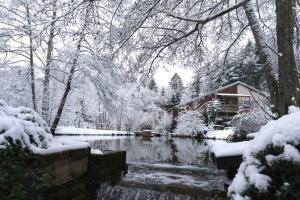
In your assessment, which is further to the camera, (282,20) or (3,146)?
(282,20)

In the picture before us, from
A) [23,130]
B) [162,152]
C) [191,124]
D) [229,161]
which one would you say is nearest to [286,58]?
[229,161]

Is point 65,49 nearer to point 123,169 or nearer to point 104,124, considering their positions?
point 123,169

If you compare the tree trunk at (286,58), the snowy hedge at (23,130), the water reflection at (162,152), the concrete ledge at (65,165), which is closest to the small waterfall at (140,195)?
the concrete ledge at (65,165)

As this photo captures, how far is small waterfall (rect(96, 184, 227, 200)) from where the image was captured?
17.5ft

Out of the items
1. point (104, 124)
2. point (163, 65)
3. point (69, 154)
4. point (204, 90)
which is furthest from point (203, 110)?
point (69, 154)

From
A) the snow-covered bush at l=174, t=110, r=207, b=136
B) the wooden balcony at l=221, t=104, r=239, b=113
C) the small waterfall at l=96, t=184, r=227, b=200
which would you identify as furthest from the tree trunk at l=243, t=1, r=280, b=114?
the wooden balcony at l=221, t=104, r=239, b=113

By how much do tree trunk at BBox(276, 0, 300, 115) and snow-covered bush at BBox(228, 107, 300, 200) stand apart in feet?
8.49

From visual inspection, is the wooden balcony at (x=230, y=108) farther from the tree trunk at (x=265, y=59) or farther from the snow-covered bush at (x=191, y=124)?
the tree trunk at (x=265, y=59)

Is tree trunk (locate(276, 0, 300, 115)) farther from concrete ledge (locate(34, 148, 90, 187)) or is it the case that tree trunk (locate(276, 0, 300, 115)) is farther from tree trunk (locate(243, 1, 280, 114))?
concrete ledge (locate(34, 148, 90, 187))

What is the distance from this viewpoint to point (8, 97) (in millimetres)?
13812

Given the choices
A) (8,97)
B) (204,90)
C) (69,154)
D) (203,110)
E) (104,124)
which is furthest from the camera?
(104,124)

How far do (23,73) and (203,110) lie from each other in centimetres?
2633

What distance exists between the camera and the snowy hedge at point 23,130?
125 inches

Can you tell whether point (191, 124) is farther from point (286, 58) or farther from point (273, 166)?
point (273, 166)
